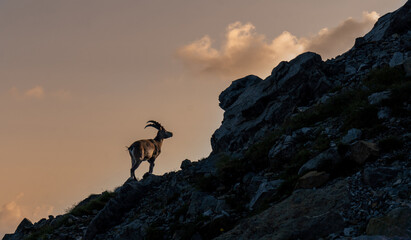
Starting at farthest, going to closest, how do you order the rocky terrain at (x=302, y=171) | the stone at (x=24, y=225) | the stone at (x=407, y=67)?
the stone at (x=24, y=225), the stone at (x=407, y=67), the rocky terrain at (x=302, y=171)

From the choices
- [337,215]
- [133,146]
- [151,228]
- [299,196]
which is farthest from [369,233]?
[133,146]

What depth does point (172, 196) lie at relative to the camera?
16422 millimetres

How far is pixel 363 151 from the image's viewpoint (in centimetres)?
1021

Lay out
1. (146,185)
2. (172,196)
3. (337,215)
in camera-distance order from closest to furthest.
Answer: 1. (337,215)
2. (172,196)
3. (146,185)

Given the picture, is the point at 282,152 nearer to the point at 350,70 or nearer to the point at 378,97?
the point at 378,97

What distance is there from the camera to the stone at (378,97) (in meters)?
12.6

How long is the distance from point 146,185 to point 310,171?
11386 millimetres

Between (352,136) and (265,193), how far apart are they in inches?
115

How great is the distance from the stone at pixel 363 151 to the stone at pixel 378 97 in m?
2.77

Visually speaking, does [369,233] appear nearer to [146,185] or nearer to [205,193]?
[205,193]

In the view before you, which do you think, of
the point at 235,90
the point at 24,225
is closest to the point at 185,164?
the point at 235,90

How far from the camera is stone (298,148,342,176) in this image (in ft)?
34.9

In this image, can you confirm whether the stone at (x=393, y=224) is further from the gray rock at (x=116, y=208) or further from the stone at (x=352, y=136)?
the gray rock at (x=116, y=208)

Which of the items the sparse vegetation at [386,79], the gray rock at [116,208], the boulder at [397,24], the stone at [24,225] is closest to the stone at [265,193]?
the sparse vegetation at [386,79]
